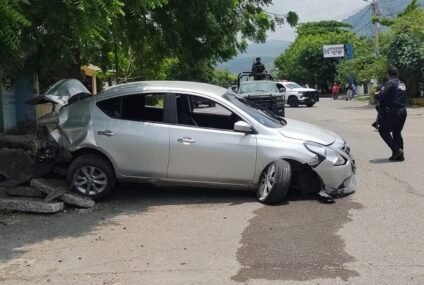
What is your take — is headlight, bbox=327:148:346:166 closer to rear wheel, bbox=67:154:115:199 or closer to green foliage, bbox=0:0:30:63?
rear wheel, bbox=67:154:115:199

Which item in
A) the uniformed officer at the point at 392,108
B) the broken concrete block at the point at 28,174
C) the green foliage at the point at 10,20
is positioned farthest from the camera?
the uniformed officer at the point at 392,108

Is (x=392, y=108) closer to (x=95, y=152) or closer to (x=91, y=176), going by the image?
(x=95, y=152)

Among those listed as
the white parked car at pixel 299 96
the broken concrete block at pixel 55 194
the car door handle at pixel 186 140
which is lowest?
the broken concrete block at pixel 55 194

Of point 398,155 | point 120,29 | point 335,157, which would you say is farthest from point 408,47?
point 335,157

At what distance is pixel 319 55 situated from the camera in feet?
200

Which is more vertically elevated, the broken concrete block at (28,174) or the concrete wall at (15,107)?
the concrete wall at (15,107)

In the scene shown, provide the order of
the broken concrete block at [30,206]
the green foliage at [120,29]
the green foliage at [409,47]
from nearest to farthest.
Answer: the green foliage at [120,29], the broken concrete block at [30,206], the green foliage at [409,47]

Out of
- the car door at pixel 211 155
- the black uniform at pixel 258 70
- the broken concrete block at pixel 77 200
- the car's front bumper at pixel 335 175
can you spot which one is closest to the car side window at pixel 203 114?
the car door at pixel 211 155

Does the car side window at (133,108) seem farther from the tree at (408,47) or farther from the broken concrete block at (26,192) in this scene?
the tree at (408,47)

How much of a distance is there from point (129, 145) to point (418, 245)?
4.11m

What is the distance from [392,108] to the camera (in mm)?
11125

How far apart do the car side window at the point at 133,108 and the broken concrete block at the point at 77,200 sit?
125cm

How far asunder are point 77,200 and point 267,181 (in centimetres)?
262

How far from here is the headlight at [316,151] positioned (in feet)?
26.3
